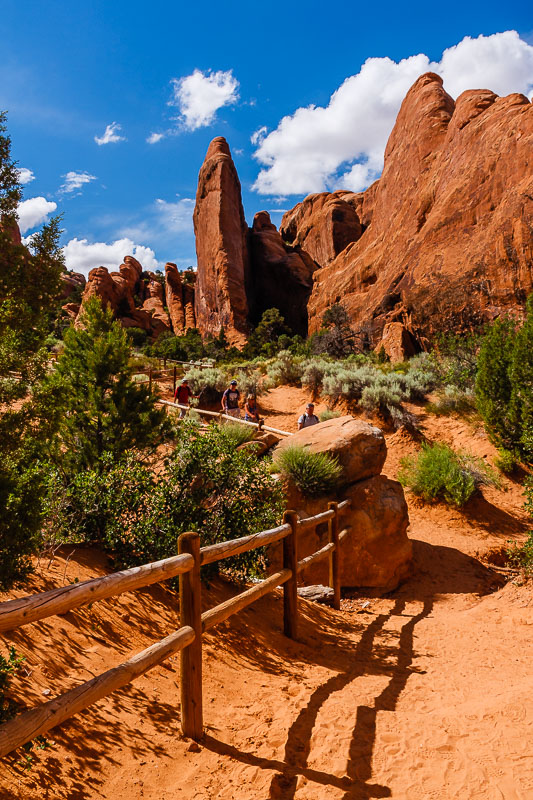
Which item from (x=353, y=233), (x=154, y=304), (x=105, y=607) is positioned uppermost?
(x=353, y=233)

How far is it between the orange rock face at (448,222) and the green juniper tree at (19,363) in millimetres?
17004

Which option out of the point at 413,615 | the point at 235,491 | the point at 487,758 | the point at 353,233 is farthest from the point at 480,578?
the point at 353,233

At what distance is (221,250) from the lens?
40.7 m

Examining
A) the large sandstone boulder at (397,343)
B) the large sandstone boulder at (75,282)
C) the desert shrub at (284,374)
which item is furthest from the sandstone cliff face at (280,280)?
the large sandstone boulder at (75,282)

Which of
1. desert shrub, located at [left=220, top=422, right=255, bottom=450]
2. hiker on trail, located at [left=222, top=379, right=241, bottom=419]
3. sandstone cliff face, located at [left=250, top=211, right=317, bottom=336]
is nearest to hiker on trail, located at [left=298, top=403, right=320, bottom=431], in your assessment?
desert shrub, located at [left=220, top=422, right=255, bottom=450]

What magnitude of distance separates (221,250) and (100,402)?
3508 centimetres

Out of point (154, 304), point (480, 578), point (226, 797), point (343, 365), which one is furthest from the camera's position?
Answer: point (154, 304)

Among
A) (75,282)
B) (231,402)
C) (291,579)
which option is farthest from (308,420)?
(75,282)

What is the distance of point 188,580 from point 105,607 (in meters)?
1.64

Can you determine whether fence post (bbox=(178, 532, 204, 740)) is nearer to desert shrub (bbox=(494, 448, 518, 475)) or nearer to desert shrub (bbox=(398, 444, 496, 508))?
desert shrub (bbox=(398, 444, 496, 508))

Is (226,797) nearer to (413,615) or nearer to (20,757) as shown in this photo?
(20,757)

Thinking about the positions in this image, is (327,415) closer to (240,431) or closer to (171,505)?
(240,431)

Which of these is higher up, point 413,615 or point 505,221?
point 505,221

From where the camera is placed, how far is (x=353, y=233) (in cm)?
4962
